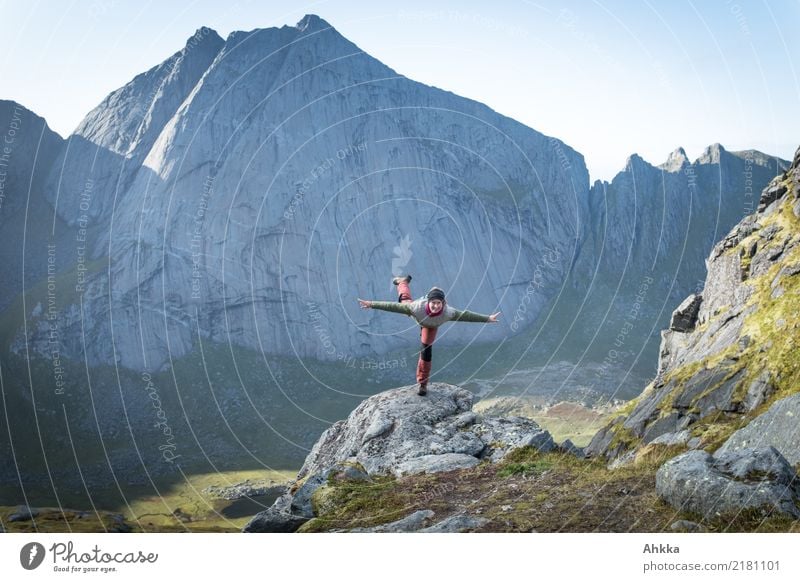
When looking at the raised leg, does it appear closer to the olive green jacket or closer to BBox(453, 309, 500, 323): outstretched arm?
the olive green jacket

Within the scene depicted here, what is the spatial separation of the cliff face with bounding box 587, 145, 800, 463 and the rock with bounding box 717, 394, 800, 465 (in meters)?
0.04

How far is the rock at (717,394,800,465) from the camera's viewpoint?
14262 mm

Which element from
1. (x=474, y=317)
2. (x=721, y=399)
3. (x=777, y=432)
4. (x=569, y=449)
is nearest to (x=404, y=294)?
(x=474, y=317)

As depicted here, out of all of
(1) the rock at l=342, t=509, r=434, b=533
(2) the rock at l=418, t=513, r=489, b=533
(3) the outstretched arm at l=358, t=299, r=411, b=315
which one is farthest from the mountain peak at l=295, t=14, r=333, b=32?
(2) the rock at l=418, t=513, r=489, b=533

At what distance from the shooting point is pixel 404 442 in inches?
875

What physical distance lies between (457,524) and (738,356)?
12.9 meters

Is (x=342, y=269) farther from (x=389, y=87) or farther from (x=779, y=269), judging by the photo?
(x=779, y=269)

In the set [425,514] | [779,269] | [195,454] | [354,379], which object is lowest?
[195,454]

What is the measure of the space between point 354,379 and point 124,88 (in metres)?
120

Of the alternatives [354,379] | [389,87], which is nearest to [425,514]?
[354,379]

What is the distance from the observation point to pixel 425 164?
600ft

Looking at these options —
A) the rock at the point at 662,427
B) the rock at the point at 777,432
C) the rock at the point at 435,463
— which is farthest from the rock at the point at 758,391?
the rock at the point at 435,463

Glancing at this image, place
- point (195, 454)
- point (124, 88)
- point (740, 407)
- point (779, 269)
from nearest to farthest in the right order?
point (740, 407), point (779, 269), point (195, 454), point (124, 88)

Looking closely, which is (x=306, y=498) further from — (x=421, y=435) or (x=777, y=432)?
(x=777, y=432)
